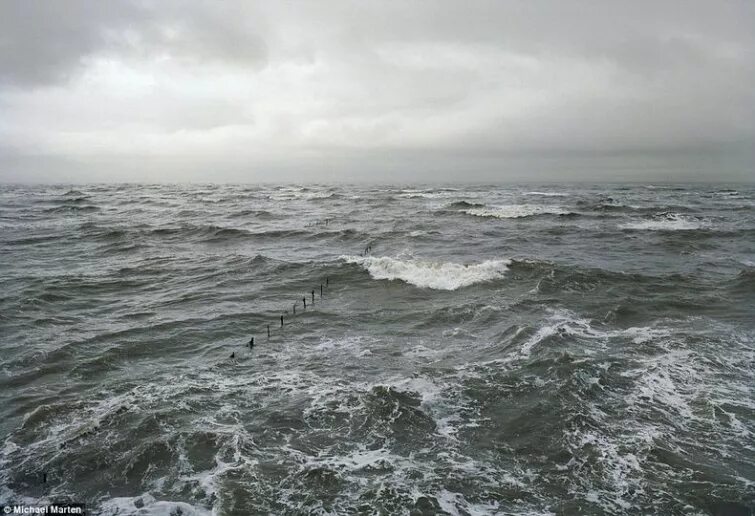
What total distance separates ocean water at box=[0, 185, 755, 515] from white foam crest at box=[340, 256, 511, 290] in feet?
0.44

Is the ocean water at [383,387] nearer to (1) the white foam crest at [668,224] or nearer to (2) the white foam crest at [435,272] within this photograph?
(2) the white foam crest at [435,272]

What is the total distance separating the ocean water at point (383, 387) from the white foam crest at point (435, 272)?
0.44ft

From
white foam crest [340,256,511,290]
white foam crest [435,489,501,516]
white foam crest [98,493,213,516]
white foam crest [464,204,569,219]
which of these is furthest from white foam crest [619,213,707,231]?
white foam crest [98,493,213,516]

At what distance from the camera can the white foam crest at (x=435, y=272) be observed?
19.3 m

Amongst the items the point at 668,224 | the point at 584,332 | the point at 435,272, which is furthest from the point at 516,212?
the point at 584,332

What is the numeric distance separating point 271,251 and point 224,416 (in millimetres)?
19469

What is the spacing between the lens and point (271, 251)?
2750 cm

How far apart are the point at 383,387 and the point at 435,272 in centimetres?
1118

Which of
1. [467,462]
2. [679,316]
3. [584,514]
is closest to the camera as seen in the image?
[584,514]

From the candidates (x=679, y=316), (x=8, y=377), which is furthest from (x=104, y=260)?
(x=679, y=316)

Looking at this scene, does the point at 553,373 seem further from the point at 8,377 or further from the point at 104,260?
the point at 104,260

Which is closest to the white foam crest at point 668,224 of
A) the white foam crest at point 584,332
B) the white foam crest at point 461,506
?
the white foam crest at point 584,332

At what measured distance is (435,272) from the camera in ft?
66.8

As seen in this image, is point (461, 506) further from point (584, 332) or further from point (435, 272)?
point (435, 272)
